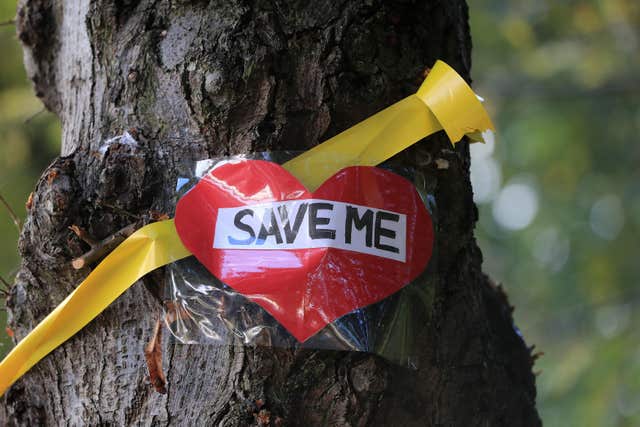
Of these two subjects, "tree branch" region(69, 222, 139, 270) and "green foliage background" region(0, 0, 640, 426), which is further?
"green foliage background" region(0, 0, 640, 426)

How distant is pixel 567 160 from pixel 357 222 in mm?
3372

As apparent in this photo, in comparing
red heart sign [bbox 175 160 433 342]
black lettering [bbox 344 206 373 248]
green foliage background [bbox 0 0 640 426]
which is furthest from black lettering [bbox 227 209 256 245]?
green foliage background [bbox 0 0 640 426]

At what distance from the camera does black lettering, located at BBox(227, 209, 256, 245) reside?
857 millimetres

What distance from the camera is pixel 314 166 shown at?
0.88 m

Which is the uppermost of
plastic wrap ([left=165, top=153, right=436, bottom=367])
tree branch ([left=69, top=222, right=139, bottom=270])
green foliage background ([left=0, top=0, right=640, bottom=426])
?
green foliage background ([left=0, top=0, right=640, bottom=426])

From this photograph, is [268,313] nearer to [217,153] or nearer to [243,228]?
[243,228]

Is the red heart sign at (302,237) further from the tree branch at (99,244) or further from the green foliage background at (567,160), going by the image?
the green foliage background at (567,160)

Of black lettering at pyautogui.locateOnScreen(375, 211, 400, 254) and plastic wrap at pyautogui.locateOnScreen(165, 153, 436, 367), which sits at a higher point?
black lettering at pyautogui.locateOnScreen(375, 211, 400, 254)

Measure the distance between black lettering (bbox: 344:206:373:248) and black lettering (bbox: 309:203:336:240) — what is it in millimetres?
18

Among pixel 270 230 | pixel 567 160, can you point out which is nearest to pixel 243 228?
pixel 270 230

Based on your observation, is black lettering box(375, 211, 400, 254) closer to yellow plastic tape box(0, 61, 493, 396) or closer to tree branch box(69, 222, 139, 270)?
yellow plastic tape box(0, 61, 493, 396)

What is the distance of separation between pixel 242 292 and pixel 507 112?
174 inches

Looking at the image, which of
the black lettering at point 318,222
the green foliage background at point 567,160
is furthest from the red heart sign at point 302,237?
the green foliage background at point 567,160

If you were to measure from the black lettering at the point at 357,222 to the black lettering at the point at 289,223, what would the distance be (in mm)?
54
